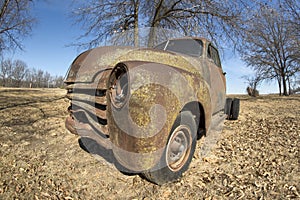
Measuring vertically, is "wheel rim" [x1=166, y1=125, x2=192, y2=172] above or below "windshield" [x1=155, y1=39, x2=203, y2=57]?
below

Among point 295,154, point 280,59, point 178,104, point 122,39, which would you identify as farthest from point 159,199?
point 280,59

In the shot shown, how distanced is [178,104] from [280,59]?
2267 cm

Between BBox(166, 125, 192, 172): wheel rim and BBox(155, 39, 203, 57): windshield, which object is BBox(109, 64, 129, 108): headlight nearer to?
BBox(166, 125, 192, 172): wheel rim

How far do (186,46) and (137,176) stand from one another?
2691 mm

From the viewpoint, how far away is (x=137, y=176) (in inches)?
115

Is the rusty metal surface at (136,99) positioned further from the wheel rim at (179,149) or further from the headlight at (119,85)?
the wheel rim at (179,149)

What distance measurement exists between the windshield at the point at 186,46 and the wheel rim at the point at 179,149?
1874 mm

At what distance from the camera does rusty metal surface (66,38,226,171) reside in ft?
7.07

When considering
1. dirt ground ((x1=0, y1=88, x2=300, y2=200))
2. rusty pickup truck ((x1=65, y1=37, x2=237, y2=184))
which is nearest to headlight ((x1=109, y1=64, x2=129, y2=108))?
rusty pickup truck ((x1=65, y1=37, x2=237, y2=184))

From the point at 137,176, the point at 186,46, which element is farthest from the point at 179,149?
the point at 186,46

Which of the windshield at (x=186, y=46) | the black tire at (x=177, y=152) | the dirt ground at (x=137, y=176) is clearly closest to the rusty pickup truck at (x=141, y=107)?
the black tire at (x=177, y=152)

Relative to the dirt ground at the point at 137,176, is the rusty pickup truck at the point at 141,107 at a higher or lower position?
higher

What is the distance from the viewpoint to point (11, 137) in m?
4.51

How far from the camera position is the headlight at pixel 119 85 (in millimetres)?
2316
